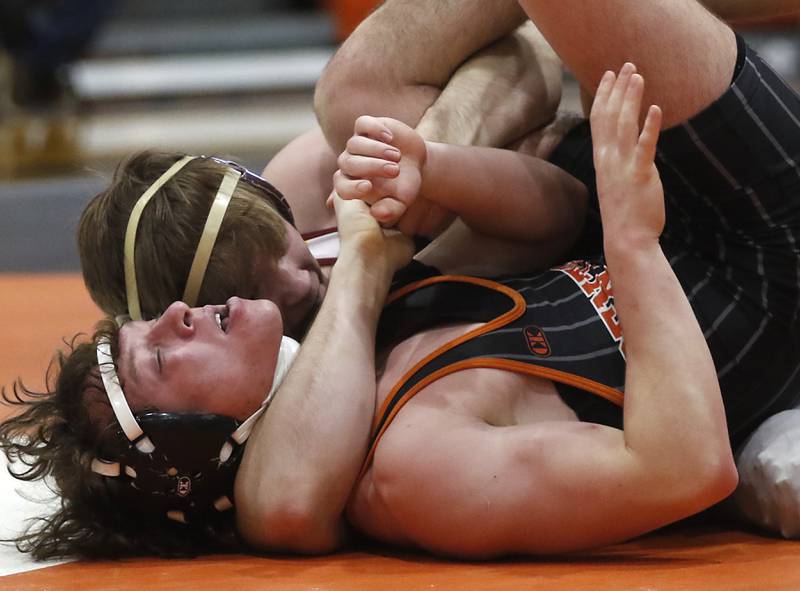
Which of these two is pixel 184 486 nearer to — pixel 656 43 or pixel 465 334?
pixel 465 334

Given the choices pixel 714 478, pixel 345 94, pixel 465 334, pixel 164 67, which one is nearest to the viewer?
pixel 714 478

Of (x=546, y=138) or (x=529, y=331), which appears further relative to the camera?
(x=546, y=138)

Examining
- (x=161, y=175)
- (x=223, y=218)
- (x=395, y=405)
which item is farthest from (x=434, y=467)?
(x=161, y=175)

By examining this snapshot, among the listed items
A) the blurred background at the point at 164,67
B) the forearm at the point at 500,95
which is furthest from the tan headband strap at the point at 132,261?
the blurred background at the point at 164,67

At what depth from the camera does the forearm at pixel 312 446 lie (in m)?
1.60

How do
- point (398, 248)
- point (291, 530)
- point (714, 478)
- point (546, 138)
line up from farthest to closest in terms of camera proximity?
point (546, 138), point (398, 248), point (291, 530), point (714, 478)

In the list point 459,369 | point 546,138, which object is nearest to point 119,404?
point 459,369

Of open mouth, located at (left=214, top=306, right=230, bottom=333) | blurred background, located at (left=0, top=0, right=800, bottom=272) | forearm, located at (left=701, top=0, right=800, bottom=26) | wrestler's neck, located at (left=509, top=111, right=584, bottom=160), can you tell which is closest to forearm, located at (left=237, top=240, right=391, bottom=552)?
open mouth, located at (left=214, top=306, right=230, bottom=333)

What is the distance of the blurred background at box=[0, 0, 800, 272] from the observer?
7301mm

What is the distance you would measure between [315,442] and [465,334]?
270 mm

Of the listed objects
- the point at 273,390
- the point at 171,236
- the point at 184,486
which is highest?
the point at 171,236

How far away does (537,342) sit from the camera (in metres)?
1.72

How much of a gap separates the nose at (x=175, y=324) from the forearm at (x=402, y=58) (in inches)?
21.3

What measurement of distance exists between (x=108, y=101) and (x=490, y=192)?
691cm
